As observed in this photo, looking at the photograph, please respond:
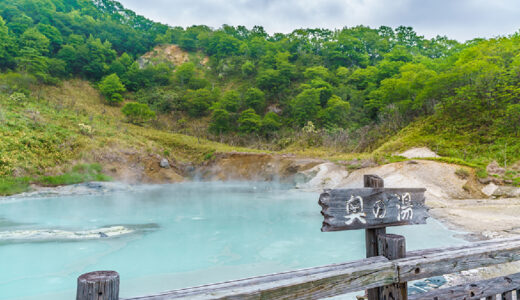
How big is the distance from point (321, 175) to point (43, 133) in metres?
17.0

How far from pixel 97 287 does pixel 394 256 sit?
173 cm

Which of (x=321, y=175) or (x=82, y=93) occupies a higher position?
(x=82, y=93)

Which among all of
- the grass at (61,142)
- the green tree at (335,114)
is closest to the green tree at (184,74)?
the grass at (61,142)

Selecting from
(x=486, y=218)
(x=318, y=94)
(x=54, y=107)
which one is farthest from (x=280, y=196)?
(x=54, y=107)

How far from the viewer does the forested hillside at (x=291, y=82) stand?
1867cm

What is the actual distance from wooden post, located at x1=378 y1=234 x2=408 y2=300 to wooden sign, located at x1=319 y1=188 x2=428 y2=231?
19cm

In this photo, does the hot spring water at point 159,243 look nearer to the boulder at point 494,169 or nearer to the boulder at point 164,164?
the boulder at point 494,169

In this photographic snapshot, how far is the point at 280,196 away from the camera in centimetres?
1470

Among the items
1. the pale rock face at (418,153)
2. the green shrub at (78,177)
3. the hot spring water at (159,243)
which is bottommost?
the hot spring water at (159,243)

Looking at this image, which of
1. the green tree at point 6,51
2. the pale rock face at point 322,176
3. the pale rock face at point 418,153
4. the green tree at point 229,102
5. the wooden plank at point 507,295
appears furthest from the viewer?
the green tree at point 229,102

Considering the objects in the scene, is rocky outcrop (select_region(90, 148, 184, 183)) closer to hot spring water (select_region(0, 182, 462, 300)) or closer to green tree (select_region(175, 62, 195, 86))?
hot spring water (select_region(0, 182, 462, 300))

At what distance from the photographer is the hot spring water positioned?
5266 millimetres

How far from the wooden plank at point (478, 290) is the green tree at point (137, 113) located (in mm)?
30523

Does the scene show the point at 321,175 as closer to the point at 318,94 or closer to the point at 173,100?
the point at 318,94
